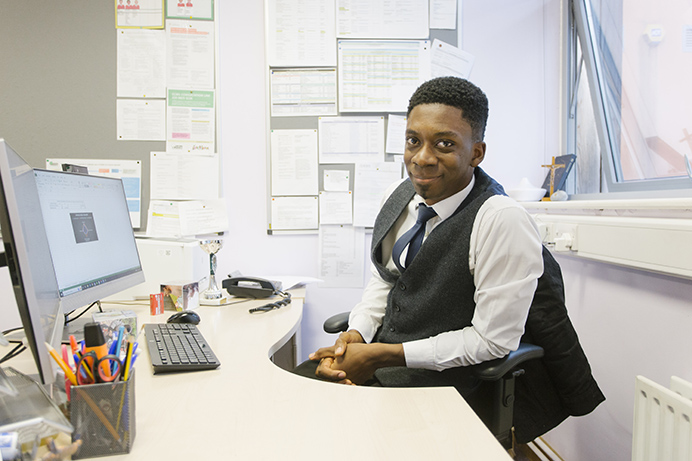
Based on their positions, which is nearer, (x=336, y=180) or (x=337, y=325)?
(x=337, y=325)

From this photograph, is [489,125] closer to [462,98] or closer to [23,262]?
[462,98]

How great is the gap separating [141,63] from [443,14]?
149 cm

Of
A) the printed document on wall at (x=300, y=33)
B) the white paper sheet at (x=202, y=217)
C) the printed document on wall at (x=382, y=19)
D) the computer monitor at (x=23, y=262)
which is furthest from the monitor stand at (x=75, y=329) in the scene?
the printed document on wall at (x=382, y=19)

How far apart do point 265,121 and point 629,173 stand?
1.62 m

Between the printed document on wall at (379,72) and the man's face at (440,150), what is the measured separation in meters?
1.03

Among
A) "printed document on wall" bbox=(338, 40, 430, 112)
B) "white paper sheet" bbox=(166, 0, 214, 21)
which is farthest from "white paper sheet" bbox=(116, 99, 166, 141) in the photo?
"printed document on wall" bbox=(338, 40, 430, 112)

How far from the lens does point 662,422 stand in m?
1.06

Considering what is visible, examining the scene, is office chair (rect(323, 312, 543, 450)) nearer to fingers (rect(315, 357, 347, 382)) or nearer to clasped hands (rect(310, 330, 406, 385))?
clasped hands (rect(310, 330, 406, 385))

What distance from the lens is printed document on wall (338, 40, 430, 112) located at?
213cm

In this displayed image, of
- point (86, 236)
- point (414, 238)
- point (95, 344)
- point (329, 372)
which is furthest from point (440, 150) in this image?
point (86, 236)

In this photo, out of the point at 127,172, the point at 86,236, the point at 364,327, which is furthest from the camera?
the point at 127,172

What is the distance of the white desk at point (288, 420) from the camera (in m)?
0.63

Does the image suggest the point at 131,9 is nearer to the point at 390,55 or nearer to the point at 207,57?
the point at 207,57

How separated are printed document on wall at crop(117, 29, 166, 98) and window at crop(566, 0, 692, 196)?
1988 mm
